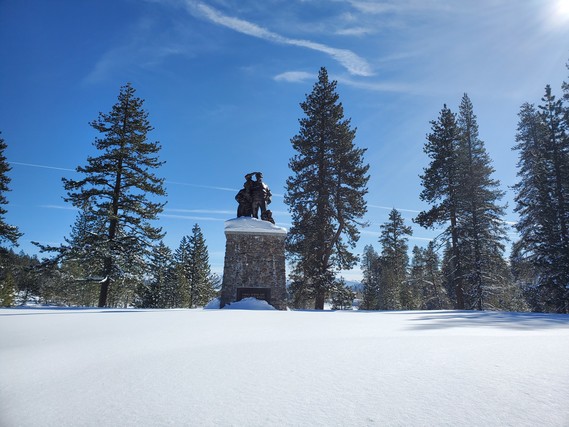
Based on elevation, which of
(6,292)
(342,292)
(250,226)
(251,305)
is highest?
(250,226)

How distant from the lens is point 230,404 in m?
1.72

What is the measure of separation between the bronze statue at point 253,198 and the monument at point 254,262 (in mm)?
596

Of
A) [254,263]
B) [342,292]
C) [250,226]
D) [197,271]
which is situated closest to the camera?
[254,263]

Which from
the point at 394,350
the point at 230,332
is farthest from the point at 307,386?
the point at 230,332

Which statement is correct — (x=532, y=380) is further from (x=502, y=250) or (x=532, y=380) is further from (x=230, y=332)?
(x=502, y=250)

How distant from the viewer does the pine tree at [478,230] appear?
16.7 m

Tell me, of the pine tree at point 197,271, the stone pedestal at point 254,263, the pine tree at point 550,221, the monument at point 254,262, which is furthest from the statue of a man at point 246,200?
the pine tree at point 197,271

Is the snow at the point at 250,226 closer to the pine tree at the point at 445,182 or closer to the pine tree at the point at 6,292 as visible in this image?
the pine tree at the point at 445,182

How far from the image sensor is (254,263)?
13133 mm

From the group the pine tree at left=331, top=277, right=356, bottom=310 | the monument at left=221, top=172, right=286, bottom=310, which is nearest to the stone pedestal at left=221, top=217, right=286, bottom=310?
the monument at left=221, top=172, right=286, bottom=310

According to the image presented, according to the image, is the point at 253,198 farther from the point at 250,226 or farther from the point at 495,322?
the point at 495,322

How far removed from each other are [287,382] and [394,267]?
34.3 m

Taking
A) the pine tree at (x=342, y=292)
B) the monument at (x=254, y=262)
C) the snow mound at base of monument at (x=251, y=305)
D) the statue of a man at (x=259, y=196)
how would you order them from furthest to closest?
the pine tree at (x=342, y=292)
the statue of a man at (x=259, y=196)
the monument at (x=254, y=262)
the snow mound at base of monument at (x=251, y=305)

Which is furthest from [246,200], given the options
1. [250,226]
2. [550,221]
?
[550,221]
